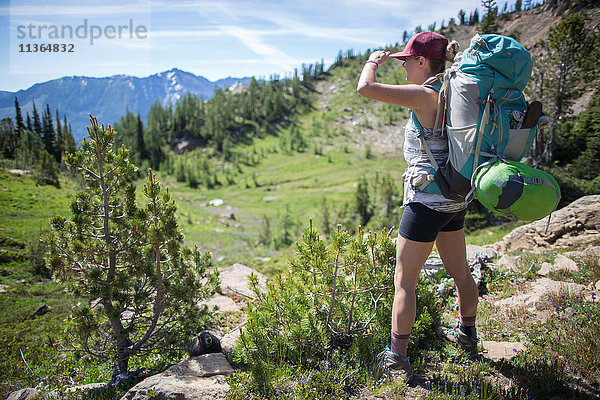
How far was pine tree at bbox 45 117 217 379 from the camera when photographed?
4.30 meters

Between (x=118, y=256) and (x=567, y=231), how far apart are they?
908 cm

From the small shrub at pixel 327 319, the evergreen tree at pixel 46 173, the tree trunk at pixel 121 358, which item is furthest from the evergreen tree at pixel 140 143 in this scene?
the small shrub at pixel 327 319

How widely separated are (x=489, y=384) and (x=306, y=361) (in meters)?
1.74

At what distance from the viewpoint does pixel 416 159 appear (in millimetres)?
2812

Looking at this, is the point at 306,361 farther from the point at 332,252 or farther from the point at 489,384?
the point at 489,384

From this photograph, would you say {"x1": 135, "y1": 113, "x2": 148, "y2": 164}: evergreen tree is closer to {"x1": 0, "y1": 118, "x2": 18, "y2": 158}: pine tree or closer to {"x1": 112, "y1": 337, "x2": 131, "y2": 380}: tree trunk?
{"x1": 0, "y1": 118, "x2": 18, "y2": 158}: pine tree

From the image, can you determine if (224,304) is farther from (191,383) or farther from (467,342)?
(467,342)

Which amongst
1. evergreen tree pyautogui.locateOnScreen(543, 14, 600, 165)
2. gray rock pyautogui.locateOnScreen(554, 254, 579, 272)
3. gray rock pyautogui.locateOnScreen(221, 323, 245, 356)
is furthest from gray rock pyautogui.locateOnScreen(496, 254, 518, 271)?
evergreen tree pyautogui.locateOnScreen(543, 14, 600, 165)

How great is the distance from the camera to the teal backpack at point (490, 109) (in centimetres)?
231

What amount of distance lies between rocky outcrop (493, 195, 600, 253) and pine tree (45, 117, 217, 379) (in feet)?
24.2

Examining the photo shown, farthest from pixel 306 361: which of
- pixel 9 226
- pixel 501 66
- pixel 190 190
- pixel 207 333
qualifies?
pixel 190 190

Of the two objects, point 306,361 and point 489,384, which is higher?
point 489,384

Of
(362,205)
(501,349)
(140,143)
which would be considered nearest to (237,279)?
(501,349)

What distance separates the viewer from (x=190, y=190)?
278 feet
